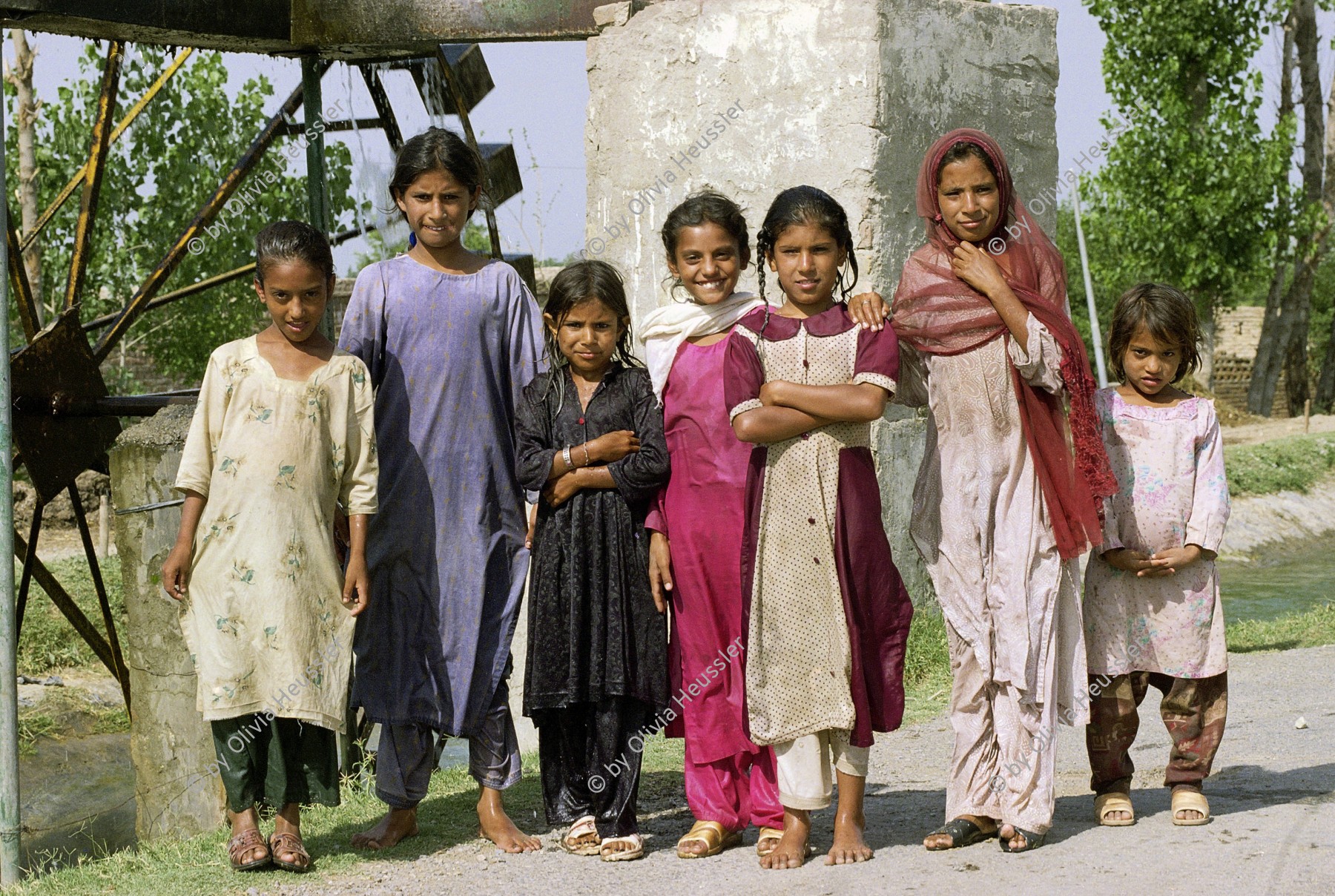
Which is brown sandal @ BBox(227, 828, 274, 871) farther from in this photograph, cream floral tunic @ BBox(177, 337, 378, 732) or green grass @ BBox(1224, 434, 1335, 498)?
green grass @ BBox(1224, 434, 1335, 498)

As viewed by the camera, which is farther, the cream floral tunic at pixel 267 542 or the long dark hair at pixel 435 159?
the long dark hair at pixel 435 159

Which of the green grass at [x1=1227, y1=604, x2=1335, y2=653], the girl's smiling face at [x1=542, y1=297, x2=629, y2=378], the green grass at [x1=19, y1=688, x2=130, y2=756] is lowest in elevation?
the green grass at [x1=19, y1=688, x2=130, y2=756]

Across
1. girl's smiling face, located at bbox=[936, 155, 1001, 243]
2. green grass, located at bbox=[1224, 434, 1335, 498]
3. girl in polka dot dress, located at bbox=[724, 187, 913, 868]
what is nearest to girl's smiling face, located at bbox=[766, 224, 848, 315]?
girl in polka dot dress, located at bbox=[724, 187, 913, 868]

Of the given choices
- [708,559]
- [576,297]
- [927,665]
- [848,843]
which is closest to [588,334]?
[576,297]

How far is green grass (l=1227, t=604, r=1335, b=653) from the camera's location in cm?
618

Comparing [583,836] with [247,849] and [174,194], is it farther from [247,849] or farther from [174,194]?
[174,194]

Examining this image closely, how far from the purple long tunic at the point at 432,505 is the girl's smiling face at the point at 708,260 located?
485mm

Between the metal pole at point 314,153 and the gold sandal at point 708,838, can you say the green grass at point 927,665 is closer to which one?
the gold sandal at point 708,838

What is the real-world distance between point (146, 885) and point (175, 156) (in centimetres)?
891

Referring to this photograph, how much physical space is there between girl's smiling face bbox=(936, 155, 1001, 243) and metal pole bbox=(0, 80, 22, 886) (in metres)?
2.40

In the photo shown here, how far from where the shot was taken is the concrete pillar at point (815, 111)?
4.96 m

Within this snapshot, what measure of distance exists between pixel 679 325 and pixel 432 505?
81cm

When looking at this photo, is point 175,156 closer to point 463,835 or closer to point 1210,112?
point 463,835

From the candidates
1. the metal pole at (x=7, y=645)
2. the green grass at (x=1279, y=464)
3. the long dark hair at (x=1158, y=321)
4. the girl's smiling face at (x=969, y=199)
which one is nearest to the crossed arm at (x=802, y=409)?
the girl's smiling face at (x=969, y=199)
